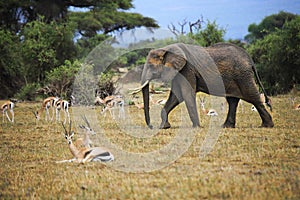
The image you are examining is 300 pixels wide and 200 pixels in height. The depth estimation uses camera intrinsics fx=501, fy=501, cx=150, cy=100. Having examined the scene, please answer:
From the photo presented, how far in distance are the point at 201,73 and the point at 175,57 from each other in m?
0.76

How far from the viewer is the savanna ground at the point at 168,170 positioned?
20.6 feet

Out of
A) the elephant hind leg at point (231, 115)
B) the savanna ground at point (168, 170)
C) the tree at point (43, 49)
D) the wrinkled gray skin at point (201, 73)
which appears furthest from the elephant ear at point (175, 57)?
the tree at point (43, 49)

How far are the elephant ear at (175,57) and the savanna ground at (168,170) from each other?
1529 mm

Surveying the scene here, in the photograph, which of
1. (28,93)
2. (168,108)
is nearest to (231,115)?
(168,108)

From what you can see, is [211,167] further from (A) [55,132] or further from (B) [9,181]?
(A) [55,132]

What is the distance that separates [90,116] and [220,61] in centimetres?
607

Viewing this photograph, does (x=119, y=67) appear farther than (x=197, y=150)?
Yes

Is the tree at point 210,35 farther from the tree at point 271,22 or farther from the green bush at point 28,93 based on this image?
the tree at point 271,22

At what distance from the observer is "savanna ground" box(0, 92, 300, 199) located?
6.28 metres

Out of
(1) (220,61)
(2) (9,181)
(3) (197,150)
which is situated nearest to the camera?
(2) (9,181)

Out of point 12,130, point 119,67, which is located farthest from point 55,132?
point 119,67

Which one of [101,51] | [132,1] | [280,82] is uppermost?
[132,1]

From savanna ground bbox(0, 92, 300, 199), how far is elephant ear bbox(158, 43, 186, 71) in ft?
5.02

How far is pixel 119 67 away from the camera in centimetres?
3372
